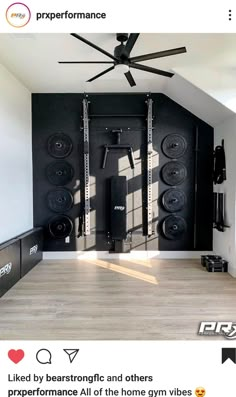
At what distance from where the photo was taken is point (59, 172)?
5.45m

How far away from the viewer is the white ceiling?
3332 millimetres

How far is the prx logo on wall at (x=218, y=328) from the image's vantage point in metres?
2.55

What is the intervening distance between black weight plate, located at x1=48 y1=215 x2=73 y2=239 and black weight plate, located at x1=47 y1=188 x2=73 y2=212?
0.86 ft

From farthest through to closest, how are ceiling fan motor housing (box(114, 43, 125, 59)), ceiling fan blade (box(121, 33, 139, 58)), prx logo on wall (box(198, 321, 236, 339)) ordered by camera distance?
1. ceiling fan motor housing (box(114, 43, 125, 59))
2. ceiling fan blade (box(121, 33, 139, 58))
3. prx logo on wall (box(198, 321, 236, 339))

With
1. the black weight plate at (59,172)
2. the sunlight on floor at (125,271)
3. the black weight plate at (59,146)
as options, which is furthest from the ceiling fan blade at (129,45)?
the sunlight on floor at (125,271)

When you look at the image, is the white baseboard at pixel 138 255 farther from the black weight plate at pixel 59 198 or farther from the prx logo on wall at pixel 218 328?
the prx logo on wall at pixel 218 328

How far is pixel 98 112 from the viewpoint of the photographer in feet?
18.0

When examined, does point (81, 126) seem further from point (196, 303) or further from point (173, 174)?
point (196, 303)

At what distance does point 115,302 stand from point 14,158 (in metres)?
2.90

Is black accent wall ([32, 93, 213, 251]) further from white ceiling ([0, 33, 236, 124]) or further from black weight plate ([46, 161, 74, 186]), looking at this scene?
white ceiling ([0, 33, 236, 124])

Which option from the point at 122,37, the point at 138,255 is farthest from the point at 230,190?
the point at 122,37
